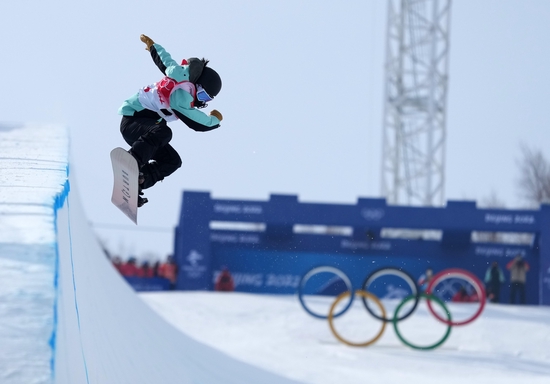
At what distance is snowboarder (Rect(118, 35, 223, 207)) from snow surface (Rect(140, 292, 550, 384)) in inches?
151

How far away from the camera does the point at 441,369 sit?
1035 cm

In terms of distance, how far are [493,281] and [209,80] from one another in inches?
534

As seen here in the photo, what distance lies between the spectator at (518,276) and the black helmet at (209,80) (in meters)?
13.3

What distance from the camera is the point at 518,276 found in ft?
58.1

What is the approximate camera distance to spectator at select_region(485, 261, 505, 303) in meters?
17.6

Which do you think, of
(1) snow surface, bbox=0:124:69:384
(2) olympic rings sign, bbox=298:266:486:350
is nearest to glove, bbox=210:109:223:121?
(1) snow surface, bbox=0:124:69:384

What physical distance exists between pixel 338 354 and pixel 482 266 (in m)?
8.92

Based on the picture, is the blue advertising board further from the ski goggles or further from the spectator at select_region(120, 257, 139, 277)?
the ski goggles

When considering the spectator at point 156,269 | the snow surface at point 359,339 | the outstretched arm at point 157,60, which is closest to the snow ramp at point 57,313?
the outstretched arm at point 157,60

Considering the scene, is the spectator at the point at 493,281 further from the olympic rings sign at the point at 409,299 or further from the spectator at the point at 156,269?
the spectator at the point at 156,269

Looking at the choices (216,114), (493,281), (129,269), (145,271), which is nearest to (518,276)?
(493,281)

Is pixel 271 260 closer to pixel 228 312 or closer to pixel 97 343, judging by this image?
pixel 228 312

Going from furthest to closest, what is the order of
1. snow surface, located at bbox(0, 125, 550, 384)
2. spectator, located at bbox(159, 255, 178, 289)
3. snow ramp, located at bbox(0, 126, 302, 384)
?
spectator, located at bbox(159, 255, 178, 289)
snow surface, located at bbox(0, 125, 550, 384)
snow ramp, located at bbox(0, 126, 302, 384)

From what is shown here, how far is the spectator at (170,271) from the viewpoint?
18984mm
